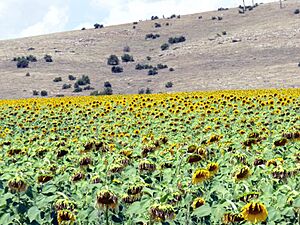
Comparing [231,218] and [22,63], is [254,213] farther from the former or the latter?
[22,63]

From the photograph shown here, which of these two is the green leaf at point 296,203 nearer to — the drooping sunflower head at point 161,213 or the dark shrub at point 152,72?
the drooping sunflower head at point 161,213

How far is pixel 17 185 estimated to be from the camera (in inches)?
187

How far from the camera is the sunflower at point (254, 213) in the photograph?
3.76 m

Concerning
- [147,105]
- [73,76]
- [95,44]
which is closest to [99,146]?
[147,105]

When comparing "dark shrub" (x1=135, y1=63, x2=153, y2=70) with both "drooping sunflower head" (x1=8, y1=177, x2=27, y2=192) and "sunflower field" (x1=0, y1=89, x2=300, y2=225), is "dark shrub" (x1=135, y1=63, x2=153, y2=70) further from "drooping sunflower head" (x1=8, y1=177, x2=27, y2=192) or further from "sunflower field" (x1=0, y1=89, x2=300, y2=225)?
"drooping sunflower head" (x1=8, y1=177, x2=27, y2=192)

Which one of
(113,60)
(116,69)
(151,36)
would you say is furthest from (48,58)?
(151,36)

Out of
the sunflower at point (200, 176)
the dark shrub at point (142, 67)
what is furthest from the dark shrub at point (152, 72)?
the sunflower at point (200, 176)

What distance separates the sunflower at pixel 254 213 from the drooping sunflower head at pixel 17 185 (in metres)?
1.84

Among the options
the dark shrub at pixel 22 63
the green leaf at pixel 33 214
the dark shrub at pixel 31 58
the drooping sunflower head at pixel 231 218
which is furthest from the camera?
the dark shrub at pixel 31 58

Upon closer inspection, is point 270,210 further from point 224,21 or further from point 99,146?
point 224,21

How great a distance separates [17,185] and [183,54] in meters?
72.8

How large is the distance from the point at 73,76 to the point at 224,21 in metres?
35.0

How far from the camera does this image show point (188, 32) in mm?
93250

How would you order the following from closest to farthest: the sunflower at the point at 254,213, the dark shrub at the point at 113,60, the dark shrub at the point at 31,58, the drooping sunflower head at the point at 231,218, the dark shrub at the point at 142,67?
1. the sunflower at the point at 254,213
2. the drooping sunflower head at the point at 231,218
3. the dark shrub at the point at 142,67
4. the dark shrub at the point at 113,60
5. the dark shrub at the point at 31,58
